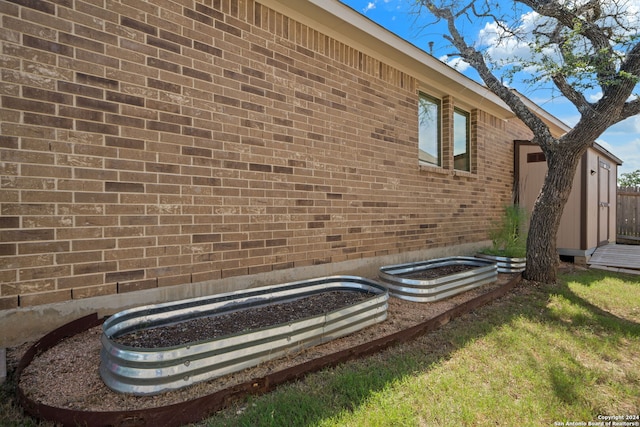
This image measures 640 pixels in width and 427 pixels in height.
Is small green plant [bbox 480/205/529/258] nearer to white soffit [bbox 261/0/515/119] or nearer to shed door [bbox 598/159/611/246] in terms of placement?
white soffit [bbox 261/0/515/119]

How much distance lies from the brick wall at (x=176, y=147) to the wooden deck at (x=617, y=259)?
575cm

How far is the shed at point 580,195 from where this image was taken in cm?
802

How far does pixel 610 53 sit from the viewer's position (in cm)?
479

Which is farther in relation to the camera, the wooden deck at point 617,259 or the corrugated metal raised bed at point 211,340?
the wooden deck at point 617,259

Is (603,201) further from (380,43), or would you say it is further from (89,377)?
(89,377)

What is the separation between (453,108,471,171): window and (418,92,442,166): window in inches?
28.8

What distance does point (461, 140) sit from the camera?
760cm

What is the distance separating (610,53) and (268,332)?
6.09 metres

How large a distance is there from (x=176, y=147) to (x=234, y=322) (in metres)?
1.71

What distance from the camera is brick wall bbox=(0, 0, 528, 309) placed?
245cm

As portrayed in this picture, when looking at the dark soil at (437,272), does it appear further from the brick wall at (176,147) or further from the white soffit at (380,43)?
the white soffit at (380,43)

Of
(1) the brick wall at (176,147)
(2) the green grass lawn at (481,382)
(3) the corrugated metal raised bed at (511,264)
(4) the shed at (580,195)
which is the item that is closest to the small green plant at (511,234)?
(3) the corrugated metal raised bed at (511,264)

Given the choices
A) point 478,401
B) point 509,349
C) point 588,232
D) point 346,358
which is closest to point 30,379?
point 346,358

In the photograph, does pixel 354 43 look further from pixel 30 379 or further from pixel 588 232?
pixel 588 232
